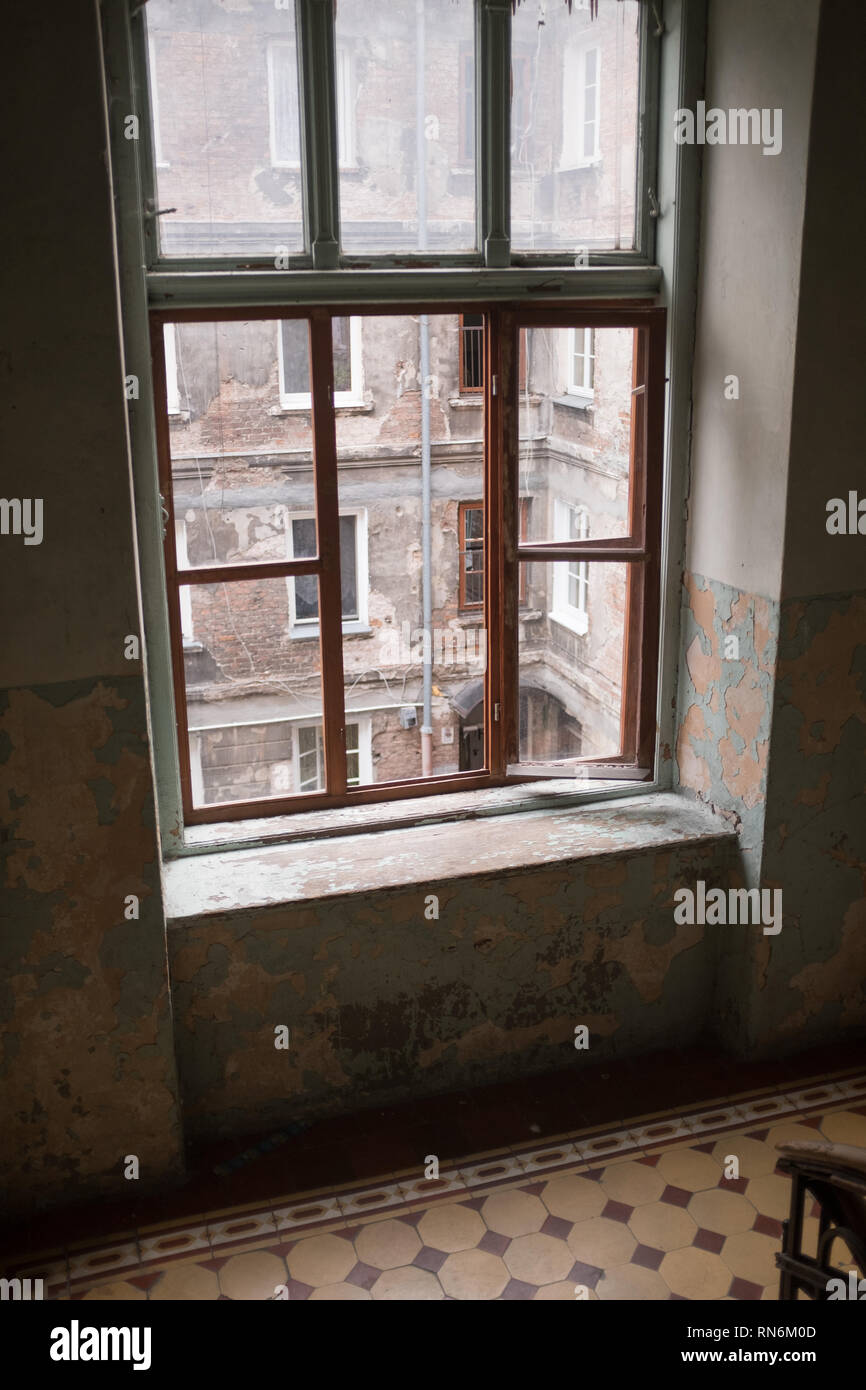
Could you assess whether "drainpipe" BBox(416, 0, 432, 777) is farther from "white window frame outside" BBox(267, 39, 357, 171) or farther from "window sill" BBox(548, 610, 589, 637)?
"window sill" BBox(548, 610, 589, 637)

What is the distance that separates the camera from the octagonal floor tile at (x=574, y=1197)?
3475 millimetres

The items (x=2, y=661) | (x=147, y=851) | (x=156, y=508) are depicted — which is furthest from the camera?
(x=156, y=508)

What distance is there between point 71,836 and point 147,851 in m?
0.21

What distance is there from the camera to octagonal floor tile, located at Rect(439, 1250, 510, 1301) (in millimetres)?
3189

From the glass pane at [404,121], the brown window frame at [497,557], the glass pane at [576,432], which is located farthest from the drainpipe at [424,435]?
the glass pane at [576,432]

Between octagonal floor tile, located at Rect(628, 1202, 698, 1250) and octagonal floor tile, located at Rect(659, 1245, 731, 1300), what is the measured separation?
0.14 ft

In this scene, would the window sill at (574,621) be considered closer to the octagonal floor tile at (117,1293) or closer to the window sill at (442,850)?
the window sill at (442,850)

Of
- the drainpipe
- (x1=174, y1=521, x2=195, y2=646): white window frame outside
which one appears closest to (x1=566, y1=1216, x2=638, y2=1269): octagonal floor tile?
the drainpipe

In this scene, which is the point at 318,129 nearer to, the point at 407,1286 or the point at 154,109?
the point at 154,109

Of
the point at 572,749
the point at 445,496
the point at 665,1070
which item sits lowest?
the point at 665,1070

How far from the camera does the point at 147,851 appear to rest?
332 cm

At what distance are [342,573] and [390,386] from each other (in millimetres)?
611

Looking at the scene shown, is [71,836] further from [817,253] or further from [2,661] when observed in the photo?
[817,253]

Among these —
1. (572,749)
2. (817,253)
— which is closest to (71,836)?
(572,749)
